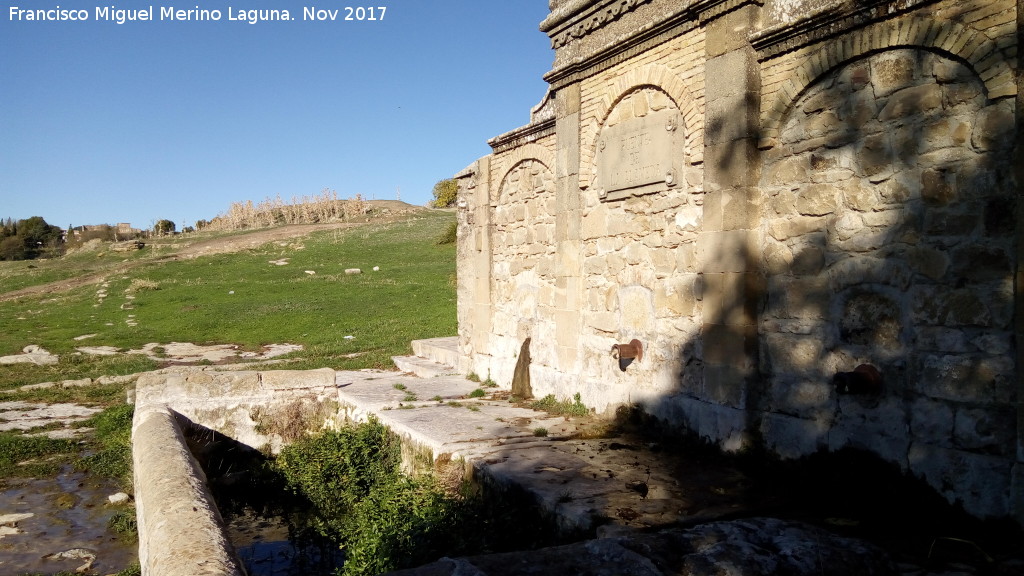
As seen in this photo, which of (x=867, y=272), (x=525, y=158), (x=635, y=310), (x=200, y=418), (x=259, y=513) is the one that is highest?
(x=525, y=158)

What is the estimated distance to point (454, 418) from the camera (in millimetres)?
6820

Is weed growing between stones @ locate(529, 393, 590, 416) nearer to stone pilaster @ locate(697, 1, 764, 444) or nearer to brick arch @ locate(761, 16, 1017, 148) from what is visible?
stone pilaster @ locate(697, 1, 764, 444)

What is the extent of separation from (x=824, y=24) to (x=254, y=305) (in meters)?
19.5

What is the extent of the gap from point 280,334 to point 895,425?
49.0 ft

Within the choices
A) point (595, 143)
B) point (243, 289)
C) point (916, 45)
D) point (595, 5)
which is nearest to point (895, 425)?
point (916, 45)

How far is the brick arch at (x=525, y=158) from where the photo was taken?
7.67 metres

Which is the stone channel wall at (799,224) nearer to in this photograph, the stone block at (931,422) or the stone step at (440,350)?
the stone block at (931,422)

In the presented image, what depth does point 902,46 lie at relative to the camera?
161 inches

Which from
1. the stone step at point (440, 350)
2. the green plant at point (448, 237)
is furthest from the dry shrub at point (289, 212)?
the stone step at point (440, 350)

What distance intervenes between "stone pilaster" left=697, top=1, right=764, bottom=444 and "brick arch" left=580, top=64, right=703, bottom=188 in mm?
168

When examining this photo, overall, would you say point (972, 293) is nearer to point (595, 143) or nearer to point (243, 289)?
Answer: point (595, 143)

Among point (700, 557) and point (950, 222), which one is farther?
point (950, 222)

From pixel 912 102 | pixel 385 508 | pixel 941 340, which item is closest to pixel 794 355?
pixel 941 340

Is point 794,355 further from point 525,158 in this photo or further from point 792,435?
point 525,158
